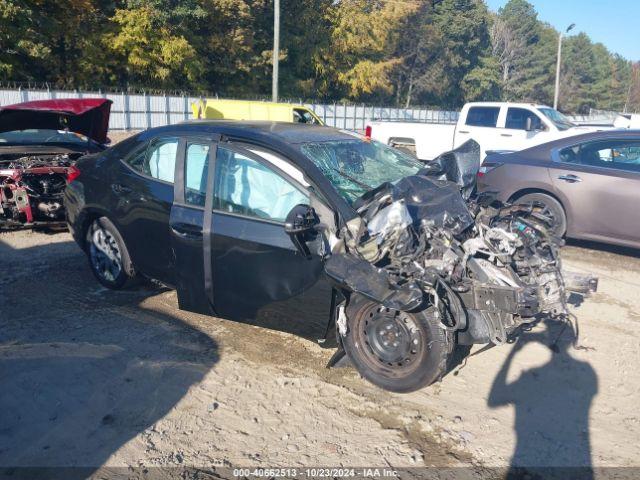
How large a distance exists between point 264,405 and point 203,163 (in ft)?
6.29

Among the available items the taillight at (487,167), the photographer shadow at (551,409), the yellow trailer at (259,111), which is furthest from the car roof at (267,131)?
the yellow trailer at (259,111)

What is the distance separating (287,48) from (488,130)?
92.4 ft

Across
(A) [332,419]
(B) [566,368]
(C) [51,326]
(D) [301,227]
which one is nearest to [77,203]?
(C) [51,326]

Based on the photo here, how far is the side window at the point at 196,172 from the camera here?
4.29 metres

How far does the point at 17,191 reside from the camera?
23.4 feet

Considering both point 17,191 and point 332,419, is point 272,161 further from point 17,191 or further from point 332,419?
point 17,191

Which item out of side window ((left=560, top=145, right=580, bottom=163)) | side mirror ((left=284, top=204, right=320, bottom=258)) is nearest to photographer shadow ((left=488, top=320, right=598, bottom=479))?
side mirror ((left=284, top=204, right=320, bottom=258))

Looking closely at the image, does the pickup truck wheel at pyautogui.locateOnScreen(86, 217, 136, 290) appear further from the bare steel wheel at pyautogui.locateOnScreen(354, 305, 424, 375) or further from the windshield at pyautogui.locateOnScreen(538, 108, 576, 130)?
the windshield at pyautogui.locateOnScreen(538, 108, 576, 130)

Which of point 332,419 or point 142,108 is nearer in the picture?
point 332,419

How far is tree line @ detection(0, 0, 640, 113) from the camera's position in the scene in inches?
1103

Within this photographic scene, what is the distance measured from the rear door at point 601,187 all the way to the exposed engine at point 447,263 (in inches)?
115

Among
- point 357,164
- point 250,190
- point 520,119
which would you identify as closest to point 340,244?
point 250,190

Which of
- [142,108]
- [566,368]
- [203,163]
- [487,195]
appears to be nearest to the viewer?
[566,368]

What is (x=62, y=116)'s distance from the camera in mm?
7824
